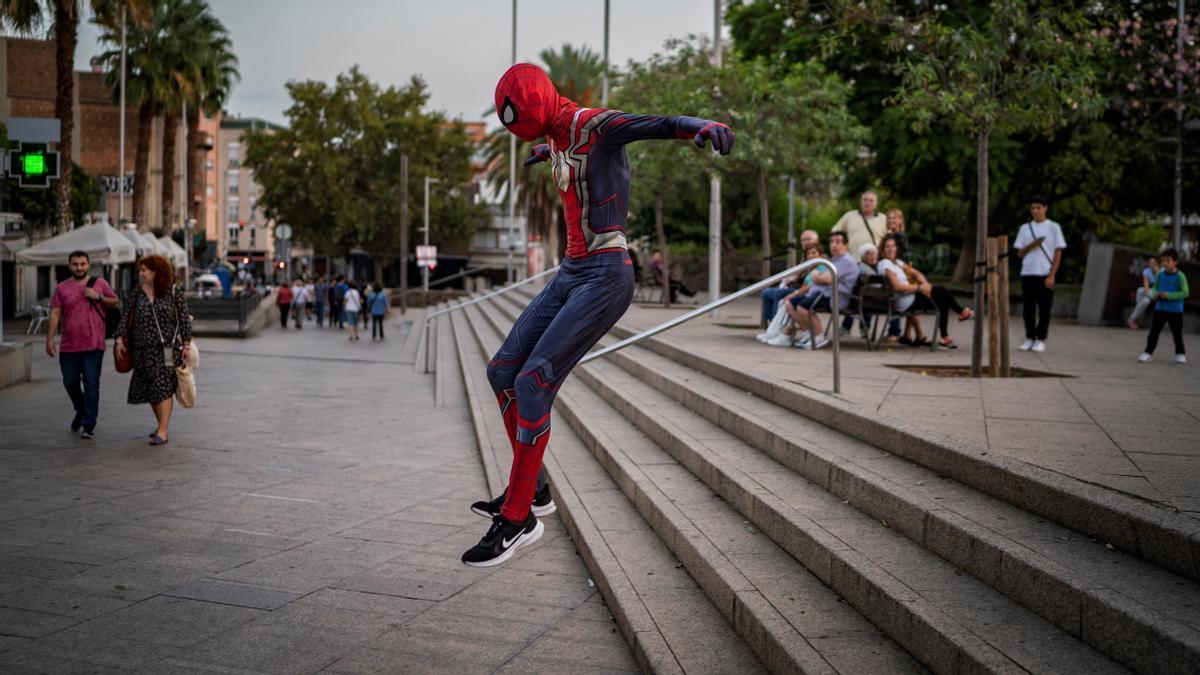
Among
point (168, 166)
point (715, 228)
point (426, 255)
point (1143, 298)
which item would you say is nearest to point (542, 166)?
point (426, 255)

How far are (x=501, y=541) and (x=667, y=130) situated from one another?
6.45ft

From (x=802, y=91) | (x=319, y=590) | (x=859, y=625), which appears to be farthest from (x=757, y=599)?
(x=802, y=91)

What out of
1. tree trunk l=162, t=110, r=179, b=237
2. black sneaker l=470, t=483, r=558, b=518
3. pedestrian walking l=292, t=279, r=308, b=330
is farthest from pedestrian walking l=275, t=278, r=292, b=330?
black sneaker l=470, t=483, r=558, b=518

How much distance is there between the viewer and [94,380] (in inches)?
397

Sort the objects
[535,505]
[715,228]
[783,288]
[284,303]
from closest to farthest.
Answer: [535,505], [783,288], [715,228], [284,303]

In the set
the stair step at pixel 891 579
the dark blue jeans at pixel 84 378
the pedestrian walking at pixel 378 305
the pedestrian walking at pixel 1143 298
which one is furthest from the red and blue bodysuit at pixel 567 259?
the pedestrian walking at pixel 378 305

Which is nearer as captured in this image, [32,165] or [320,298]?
[32,165]

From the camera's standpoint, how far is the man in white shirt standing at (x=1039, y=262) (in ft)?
40.3

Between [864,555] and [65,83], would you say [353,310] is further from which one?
[864,555]

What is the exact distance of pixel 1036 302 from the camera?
12.8 metres

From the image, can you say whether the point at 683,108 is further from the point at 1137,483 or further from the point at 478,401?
the point at 1137,483

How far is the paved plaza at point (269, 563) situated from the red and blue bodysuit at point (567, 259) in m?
0.66

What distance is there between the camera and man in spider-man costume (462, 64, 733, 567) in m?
4.69

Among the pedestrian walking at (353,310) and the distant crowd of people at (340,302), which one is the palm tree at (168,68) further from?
the pedestrian walking at (353,310)
